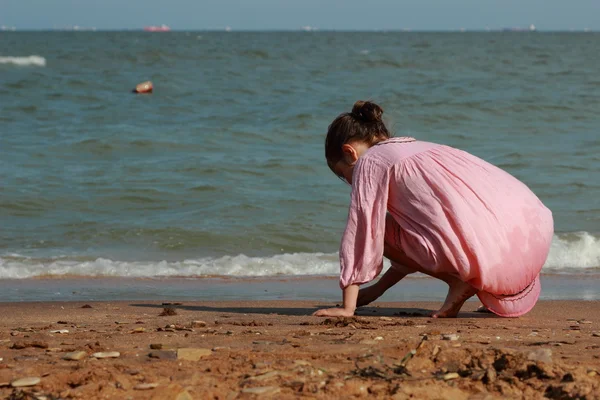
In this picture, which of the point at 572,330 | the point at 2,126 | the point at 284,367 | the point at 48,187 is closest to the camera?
the point at 284,367

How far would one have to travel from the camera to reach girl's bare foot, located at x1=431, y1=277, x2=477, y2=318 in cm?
396

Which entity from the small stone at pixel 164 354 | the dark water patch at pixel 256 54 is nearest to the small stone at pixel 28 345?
the small stone at pixel 164 354

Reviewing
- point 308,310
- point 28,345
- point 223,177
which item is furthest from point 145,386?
point 223,177

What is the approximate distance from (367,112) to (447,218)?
60 cm

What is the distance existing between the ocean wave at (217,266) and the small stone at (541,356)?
12.2 ft

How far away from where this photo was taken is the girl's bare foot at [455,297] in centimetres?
396

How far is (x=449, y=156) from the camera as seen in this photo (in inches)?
152

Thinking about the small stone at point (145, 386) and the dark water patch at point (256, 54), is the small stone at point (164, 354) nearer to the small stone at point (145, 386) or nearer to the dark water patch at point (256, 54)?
the small stone at point (145, 386)

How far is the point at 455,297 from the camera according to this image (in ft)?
13.1

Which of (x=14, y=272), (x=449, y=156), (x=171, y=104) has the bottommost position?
(x=14, y=272)

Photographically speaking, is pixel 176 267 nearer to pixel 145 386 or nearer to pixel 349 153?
pixel 349 153

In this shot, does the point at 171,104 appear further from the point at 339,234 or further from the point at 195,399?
the point at 195,399

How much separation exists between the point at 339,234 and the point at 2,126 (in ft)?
27.6

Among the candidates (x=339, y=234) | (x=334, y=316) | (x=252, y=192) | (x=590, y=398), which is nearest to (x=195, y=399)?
(x=590, y=398)
